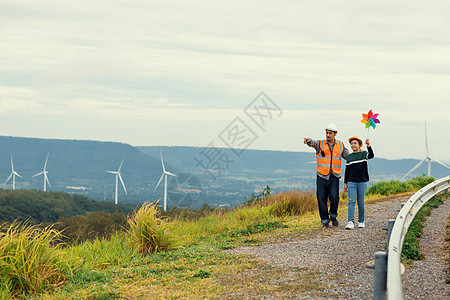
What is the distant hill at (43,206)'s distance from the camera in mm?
84812

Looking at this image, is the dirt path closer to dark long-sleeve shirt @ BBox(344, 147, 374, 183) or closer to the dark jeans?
the dark jeans

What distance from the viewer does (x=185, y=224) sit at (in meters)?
13.7

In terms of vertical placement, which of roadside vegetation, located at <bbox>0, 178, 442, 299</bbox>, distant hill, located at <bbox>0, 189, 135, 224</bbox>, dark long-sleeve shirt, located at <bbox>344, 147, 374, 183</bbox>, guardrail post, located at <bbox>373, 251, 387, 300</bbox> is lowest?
distant hill, located at <bbox>0, 189, 135, 224</bbox>

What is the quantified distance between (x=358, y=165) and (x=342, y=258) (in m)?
3.39

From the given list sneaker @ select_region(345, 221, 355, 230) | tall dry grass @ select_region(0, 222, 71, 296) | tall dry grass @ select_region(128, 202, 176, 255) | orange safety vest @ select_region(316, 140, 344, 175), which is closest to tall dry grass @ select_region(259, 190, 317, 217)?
sneaker @ select_region(345, 221, 355, 230)

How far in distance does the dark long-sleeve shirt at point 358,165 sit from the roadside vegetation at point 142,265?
5.15 feet

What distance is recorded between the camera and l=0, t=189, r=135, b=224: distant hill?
84.8m

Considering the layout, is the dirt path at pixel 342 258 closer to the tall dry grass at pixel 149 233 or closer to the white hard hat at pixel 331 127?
the tall dry grass at pixel 149 233

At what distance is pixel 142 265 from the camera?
9062mm

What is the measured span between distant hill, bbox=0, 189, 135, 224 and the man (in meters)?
71.0

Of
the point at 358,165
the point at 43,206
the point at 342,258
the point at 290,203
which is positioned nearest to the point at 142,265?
the point at 342,258

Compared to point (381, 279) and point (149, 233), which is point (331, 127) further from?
point (381, 279)

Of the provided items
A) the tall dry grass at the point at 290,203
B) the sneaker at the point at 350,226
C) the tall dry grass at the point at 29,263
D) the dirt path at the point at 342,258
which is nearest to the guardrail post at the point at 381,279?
the dirt path at the point at 342,258

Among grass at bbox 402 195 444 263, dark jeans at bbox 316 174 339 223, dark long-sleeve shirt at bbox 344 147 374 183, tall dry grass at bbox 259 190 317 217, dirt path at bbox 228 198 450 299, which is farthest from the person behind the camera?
tall dry grass at bbox 259 190 317 217
